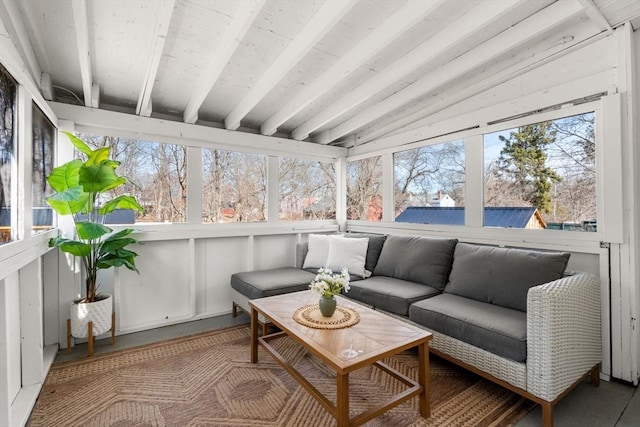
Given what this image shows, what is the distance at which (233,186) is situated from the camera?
12.6 ft

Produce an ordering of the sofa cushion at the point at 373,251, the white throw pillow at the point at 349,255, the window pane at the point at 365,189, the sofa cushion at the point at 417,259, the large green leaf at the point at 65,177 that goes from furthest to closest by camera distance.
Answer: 1. the window pane at the point at 365,189
2. the sofa cushion at the point at 373,251
3. the white throw pillow at the point at 349,255
4. the sofa cushion at the point at 417,259
5. the large green leaf at the point at 65,177

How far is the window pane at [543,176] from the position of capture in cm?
234

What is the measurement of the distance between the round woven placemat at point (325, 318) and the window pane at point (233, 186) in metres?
1.92

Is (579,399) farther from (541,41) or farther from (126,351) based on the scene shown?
(126,351)

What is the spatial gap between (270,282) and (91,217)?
184cm

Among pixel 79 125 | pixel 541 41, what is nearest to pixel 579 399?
pixel 541 41

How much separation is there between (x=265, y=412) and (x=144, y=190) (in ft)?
8.34

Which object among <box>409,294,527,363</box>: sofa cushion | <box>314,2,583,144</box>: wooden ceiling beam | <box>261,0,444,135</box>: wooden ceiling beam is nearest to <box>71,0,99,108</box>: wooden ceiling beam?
<box>261,0,444,135</box>: wooden ceiling beam

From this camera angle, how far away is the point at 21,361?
2.13 m

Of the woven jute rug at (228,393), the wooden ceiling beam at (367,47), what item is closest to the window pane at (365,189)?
the wooden ceiling beam at (367,47)

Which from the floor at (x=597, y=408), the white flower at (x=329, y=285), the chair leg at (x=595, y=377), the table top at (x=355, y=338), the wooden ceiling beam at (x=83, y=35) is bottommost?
the floor at (x=597, y=408)

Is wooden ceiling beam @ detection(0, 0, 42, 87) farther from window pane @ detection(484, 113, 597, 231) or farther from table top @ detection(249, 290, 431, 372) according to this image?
window pane @ detection(484, 113, 597, 231)

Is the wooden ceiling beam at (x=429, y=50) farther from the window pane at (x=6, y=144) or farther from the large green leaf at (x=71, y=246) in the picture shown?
the large green leaf at (x=71, y=246)

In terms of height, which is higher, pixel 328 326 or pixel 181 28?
pixel 181 28
